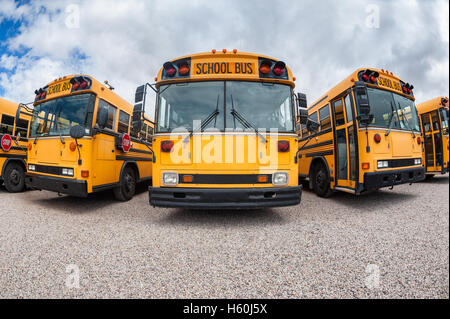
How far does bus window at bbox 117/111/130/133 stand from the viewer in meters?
4.26

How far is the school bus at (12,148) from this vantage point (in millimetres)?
4840

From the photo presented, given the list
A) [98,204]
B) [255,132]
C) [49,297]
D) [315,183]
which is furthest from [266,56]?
[98,204]

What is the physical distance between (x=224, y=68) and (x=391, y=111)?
11.3 feet

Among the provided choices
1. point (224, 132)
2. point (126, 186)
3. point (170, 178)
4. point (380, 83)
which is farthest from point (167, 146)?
point (380, 83)

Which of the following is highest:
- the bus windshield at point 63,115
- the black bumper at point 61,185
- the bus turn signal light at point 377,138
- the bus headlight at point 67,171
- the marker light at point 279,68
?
the marker light at point 279,68

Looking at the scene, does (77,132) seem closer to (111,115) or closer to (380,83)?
(111,115)

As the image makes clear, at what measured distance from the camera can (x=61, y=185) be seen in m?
3.19

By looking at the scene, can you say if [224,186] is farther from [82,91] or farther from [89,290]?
[82,91]

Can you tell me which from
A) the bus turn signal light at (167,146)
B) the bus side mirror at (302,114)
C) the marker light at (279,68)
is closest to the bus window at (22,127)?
the bus turn signal light at (167,146)

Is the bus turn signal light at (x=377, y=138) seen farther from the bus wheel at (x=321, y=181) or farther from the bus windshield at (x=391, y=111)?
the bus wheel at (x=321, y=181)

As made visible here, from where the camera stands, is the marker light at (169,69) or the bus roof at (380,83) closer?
the marker light at (169,69)

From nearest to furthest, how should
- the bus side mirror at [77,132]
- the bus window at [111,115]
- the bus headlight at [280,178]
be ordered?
the bus headlight at [280,178]
the bus side mirror at [77,132]
the bus window at [111,115]

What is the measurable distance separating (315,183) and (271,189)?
2.71 meters

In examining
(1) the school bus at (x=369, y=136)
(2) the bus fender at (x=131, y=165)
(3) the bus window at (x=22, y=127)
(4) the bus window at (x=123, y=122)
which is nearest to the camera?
(1) the school bus at (x=369, y=136)
